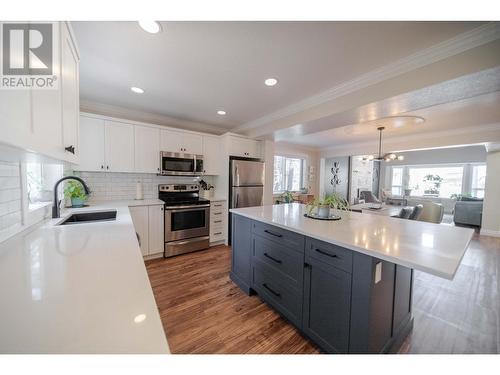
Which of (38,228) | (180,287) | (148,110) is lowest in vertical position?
(180,287)

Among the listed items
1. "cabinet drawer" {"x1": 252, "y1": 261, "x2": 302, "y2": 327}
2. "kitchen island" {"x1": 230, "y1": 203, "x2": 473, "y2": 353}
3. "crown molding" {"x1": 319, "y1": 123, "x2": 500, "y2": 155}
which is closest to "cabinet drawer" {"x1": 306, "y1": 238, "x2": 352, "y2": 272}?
"kitchen island" {"x1": 230, "y1": 203, "x2": 473, "y2": 353}

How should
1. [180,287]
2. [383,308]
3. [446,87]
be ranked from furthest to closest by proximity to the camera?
[180,287] < [446,87] < [383,308]

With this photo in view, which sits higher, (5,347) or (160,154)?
(160,154)

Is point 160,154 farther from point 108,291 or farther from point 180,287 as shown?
point 108,291

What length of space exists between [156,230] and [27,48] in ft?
8.55

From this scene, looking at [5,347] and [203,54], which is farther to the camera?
[203,54]

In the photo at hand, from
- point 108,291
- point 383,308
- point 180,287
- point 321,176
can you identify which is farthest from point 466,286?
point 321,176

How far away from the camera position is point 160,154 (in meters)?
3.19

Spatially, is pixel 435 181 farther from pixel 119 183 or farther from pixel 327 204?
pixel 119 183

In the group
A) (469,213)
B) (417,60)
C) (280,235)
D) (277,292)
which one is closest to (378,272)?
(280,235)

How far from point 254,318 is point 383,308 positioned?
3.54ft

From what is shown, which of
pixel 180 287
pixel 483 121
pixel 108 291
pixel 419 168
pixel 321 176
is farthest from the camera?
pixel 419 168

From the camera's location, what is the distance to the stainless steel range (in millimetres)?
3066

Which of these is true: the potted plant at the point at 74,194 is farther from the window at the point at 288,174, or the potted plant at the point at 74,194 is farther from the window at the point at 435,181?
the window at the point at 435,181
